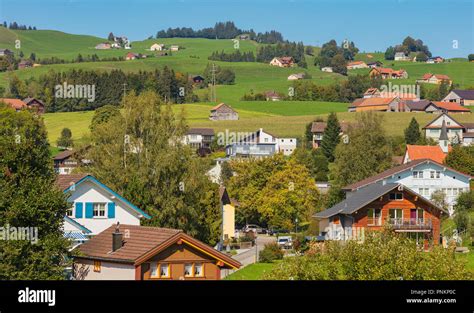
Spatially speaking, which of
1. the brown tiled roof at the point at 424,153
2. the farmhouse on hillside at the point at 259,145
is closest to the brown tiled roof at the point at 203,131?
the farmhouse on hillside at the point at 259,145

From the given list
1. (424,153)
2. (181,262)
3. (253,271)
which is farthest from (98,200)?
(424,153)

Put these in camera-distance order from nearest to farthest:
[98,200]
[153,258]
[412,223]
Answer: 1. [153,258]
2. [98,200]
3. [412,223]

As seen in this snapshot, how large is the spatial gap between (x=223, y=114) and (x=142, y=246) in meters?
140

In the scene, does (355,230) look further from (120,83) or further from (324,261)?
(120,83)

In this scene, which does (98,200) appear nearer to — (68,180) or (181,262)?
(68,180)

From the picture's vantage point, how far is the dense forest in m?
176

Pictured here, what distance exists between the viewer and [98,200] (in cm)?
4788

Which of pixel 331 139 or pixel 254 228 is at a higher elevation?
pixel 331 139

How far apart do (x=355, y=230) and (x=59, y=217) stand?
32.9 metres

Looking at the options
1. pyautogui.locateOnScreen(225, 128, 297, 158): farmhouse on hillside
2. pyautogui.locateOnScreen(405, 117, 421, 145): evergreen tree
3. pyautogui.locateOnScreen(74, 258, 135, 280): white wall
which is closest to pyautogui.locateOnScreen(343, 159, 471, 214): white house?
pyautogui.locateOnScreen(405, 117, 421, 145): evergreen tree

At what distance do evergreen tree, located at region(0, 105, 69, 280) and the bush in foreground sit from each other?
797cm

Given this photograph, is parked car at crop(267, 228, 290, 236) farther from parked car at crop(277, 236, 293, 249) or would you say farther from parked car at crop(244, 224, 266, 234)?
parked car at crop(277, 236, 293, 249)
